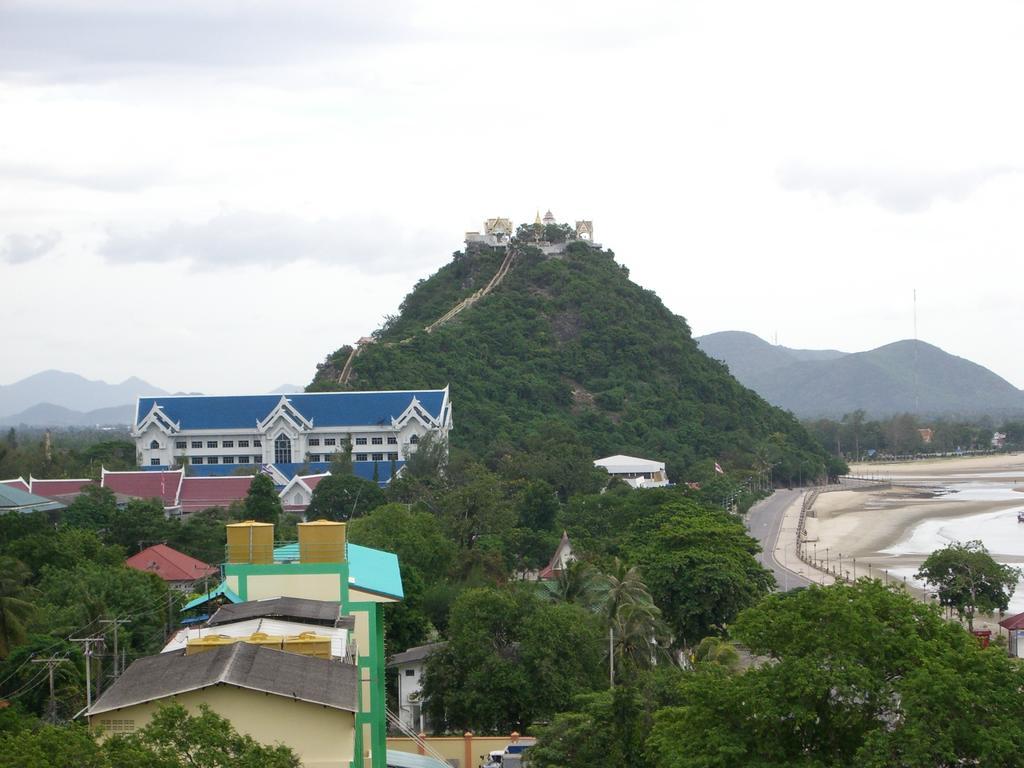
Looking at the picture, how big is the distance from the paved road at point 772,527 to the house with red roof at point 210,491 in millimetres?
28212

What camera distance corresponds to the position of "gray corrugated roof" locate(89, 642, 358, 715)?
63.6ft

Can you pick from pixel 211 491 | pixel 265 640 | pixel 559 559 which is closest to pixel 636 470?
pixel 211 491

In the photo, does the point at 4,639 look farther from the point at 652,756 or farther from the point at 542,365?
the point at 542,365

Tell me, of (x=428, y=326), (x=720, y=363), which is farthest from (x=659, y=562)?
(x=720, y=363)

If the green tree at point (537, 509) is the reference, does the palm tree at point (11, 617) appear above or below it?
below

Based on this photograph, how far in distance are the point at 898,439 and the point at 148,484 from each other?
4833 inches

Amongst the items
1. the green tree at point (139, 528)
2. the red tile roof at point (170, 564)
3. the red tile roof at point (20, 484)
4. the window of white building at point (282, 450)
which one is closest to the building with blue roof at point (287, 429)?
the window of white building at point (282, 450)

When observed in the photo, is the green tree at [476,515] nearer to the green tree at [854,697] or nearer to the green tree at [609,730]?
the green tree at [609,730]

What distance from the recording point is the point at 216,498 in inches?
3034

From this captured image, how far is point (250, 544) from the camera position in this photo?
27.7m

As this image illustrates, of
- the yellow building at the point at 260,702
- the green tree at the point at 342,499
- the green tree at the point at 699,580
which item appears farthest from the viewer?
the green tree at the point at 342,499

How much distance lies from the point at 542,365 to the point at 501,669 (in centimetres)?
8536

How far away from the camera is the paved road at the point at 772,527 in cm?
6438

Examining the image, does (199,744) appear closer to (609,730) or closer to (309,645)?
(309,645)
